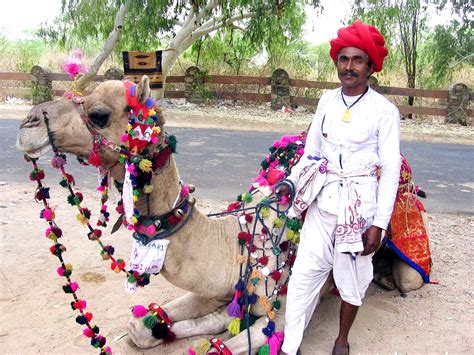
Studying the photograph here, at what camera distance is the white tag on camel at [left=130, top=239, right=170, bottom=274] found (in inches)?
116

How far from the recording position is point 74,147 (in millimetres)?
2781

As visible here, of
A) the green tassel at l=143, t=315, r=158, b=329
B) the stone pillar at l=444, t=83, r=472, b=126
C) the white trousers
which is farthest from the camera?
the stone pillar at l=444, t=83, r=472, b=126

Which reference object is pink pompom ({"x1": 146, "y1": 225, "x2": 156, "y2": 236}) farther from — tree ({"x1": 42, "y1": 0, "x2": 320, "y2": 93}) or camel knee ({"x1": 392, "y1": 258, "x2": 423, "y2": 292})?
tree ({"x1": 42, "y1": 0, "x2": 320, "y2": 93})

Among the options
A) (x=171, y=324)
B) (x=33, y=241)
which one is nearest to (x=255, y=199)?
(x=171, y=324)

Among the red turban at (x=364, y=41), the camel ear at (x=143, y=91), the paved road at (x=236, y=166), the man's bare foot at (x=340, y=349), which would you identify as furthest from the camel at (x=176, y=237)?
the paved road at (x=236, y=166)

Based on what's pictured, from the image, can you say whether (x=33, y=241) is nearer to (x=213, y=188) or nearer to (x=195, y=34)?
(x=213, y=188)

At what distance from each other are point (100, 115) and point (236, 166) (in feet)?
20.9

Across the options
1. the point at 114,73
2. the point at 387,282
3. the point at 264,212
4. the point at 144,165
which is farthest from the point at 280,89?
the point at 144,165

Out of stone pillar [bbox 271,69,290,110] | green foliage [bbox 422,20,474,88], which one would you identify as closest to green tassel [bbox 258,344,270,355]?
stone pillar [bbox 271,69,290,110]

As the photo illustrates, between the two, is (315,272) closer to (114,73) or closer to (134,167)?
(134,167)

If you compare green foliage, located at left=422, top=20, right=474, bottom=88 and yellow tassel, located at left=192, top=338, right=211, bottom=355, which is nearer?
yellow tassel, located at left=192, top=338, right=211, bottom=355

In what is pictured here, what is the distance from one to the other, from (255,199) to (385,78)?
17.3 meters

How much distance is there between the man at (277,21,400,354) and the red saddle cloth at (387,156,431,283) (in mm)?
1128

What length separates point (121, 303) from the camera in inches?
161
